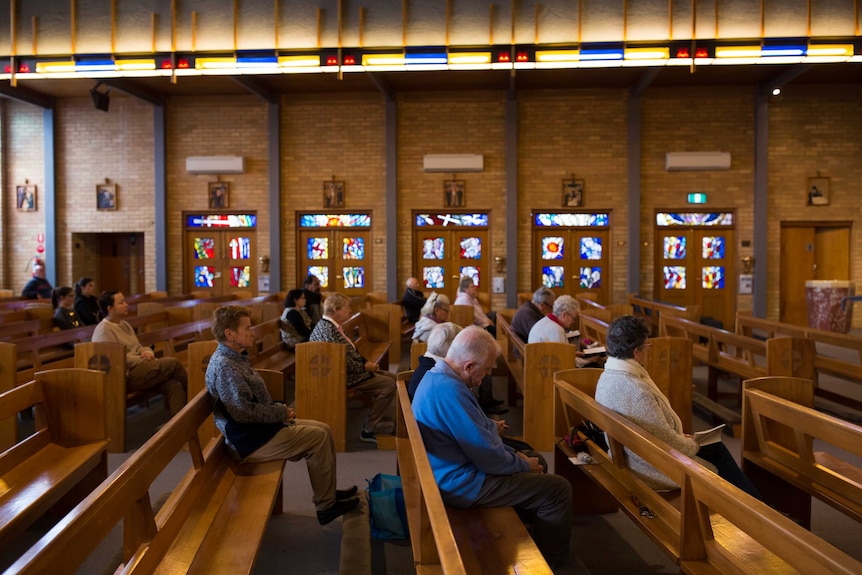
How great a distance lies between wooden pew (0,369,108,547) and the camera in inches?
113

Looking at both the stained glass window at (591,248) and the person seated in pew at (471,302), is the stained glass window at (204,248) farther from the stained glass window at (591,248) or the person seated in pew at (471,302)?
the stained glass window at (591,248)

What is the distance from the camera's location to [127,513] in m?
2.07

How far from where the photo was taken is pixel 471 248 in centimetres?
1268

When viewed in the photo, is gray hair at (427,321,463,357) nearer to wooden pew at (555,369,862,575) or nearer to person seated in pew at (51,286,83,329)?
wooden pew at (555,369,862,575)

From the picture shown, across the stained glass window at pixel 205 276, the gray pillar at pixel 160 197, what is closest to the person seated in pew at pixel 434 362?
the stained glass window at pixel 205 276

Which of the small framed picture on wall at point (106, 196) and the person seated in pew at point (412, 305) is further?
the small framed picture on wall at point (106, 196)

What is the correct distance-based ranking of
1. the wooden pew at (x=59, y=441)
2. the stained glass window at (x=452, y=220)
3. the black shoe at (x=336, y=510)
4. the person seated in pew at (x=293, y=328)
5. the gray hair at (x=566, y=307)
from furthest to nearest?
the stained glass window at (x=452, y=220) < the person seated in pew at (x=293, y=328) < the gray hair at (x=566, y=307) < the black shoe at (x=336, y=510) < the wooden pew at (x=59, y=441)

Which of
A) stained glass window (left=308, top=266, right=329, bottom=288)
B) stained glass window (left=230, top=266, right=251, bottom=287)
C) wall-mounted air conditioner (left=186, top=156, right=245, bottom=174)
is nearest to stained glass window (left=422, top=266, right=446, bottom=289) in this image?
stained glass window (left=308, top=266, right=329, bottom=288)

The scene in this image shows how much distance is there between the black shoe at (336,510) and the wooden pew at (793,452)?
218 cm

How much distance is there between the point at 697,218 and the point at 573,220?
2.45m

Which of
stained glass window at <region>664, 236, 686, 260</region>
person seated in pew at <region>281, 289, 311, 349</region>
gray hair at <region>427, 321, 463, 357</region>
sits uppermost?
stained glass window at <region>664, 236, 686, 260</region>

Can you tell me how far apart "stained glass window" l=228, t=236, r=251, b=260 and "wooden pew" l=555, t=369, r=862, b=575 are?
10572 millimetres

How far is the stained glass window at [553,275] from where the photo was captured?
495 inches

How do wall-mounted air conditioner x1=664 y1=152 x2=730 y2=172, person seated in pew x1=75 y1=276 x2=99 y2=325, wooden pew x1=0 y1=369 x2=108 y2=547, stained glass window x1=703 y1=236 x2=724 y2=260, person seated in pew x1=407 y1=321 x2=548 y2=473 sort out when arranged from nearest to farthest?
wooden pew x1=0 y1=369 x2=108 y2=547, person seated in pew x1=407 y1=321 x2=548 y2=473, person seated in pew x1=75 y1=276 x2=99 y2=325, wall-mounted air conditioner x1=664 y1=152 x2=730 y2=172, stained glass window x1=703 y1=236 x2=724 y2=260
